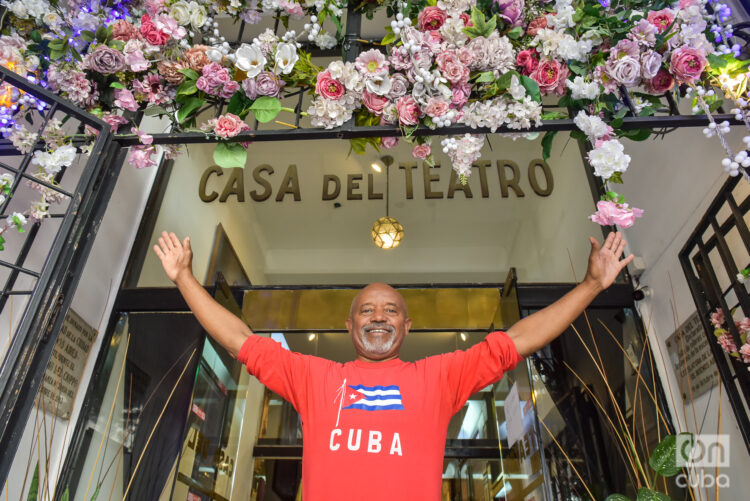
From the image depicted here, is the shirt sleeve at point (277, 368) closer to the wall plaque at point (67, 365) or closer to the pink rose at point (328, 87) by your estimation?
the pink rose at point (328, 87)

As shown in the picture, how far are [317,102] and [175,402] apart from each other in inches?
97.9

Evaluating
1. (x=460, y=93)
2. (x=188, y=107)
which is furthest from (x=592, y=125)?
(x=188, y=107)

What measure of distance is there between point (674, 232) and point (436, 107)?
77.2 inches

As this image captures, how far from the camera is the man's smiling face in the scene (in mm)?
1888

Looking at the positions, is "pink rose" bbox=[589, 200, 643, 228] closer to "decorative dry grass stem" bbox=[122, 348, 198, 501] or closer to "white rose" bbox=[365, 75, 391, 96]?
"white rose" bbox=[365, 75, 391, 96]

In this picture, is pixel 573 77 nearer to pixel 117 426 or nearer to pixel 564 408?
pixel 564 408

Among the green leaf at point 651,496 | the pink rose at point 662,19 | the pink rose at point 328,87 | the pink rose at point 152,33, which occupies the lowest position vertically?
the green leaf at point 651,496

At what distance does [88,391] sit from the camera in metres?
3.31

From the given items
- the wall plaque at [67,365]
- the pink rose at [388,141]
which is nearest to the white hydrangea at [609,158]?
the pink rose at [388,141]

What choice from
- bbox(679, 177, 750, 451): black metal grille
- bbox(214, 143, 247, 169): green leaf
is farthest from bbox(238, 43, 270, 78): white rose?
bbox(679, 177, 750, 451): black metal grille

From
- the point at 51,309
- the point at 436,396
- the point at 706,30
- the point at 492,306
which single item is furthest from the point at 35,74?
the point at 492,306

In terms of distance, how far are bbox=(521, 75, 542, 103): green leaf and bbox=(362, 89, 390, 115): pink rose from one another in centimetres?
48

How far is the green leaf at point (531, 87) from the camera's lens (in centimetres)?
179

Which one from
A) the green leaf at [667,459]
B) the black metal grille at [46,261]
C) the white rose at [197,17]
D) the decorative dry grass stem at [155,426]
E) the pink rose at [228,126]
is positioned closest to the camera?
the black metal grille at [46,261]
